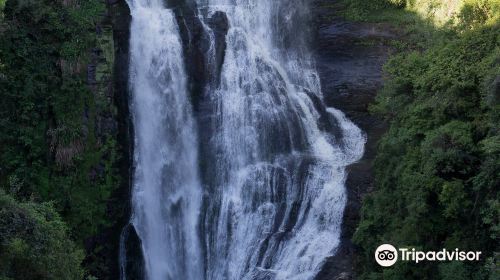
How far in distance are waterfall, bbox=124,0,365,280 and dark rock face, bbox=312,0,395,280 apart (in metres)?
→ 0.39

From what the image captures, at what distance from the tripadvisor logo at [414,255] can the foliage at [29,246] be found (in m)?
8.18

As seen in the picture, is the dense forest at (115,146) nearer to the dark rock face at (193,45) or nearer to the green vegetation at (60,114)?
the green vegetation at (60,114)

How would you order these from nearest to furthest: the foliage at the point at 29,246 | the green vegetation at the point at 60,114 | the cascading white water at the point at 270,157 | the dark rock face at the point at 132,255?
1. the foliage at the point at 29,246
2. the green vegetation at the point at 60,114
3. the cascading white water at the point at 270,157
4. the dark rock face at the point at 132,255

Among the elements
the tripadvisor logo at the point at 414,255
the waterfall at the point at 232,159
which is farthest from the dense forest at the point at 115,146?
the waterfall at the point at 232,159

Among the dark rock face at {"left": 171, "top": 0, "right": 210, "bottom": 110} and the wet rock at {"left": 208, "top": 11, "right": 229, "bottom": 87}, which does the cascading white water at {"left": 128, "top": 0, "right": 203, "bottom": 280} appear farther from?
the wet rock at {"left": 208, "top": 11, "right": 229, "bottom": 87}

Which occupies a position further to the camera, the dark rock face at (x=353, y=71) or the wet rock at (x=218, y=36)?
the wet rock at (x=218, y=36)

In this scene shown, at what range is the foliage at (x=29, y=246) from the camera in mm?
10562

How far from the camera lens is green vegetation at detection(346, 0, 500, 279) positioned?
1181cm

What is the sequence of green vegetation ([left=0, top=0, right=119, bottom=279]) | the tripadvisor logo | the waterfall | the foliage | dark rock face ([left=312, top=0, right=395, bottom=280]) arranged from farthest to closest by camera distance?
dark rock face ([left=312, top=0, right=395, bottom=280])
the waterfall
green vegetation ([left=0, top=0, right=119, bottom=279])
the tripadvisor logo
the foliage

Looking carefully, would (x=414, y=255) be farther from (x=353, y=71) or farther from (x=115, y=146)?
(x=115, y=146)

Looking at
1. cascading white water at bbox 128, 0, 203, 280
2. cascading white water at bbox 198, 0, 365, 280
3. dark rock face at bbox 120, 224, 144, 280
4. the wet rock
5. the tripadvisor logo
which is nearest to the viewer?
the tripadvisor logo

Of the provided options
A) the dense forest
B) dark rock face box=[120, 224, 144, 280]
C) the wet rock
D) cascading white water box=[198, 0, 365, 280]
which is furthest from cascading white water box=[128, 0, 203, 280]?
the wet rock

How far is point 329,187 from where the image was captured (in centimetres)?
1727

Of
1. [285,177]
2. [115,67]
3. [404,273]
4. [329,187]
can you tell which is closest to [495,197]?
[404,273]
